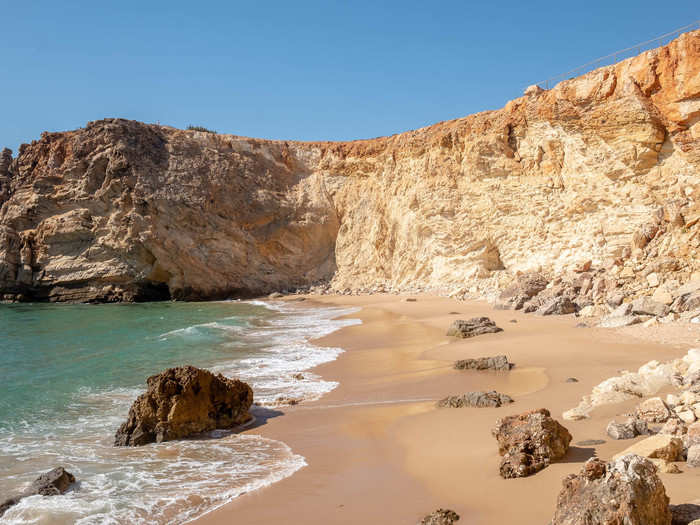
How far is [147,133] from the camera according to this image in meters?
32.5

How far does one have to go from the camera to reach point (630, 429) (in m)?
3.88

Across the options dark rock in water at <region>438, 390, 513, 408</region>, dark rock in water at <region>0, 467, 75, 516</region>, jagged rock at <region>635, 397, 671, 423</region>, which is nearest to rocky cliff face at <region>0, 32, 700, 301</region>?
dark rock in water at <region>438, 390, 513, 408</region>

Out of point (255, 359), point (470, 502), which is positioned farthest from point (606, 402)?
point (255, 359)

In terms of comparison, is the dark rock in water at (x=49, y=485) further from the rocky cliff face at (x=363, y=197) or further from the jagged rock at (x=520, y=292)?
the rocky cliff face at (x=363, y=197)

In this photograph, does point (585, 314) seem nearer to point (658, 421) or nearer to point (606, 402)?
point (606, 402)

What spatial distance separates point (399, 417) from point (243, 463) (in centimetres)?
194

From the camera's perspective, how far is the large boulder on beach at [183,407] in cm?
588

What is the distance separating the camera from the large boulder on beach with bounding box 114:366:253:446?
5875mm

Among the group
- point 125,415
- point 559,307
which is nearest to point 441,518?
point 125,415

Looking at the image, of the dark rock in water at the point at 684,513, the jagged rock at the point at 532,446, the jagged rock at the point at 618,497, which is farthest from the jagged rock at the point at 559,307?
the jagged rock at the point at 618,497

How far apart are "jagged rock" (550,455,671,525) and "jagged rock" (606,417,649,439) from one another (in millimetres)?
1599

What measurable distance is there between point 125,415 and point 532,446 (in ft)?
18.9

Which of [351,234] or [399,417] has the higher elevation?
[351,234]

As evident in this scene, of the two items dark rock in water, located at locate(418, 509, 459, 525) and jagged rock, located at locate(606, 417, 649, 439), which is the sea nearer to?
dark rock in water, located at locate(418, 509, 459, 525)
